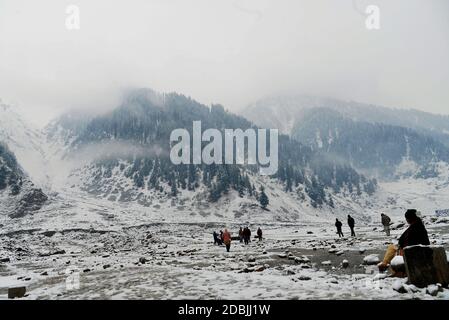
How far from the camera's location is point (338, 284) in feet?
33.7

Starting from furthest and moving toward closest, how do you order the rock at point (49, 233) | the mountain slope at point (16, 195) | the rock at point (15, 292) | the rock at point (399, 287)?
the mountain slope at point (16, 195)
the rock at point (49, 233)
the rock at point (15, 292)
the rock at point (399, 287)

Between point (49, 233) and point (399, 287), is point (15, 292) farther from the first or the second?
point (49, 233)

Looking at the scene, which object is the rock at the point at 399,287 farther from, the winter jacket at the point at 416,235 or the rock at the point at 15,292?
the rock at the point at 15,292

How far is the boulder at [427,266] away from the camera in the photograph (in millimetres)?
8711

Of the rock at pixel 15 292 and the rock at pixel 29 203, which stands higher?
the rock at pixel 15 292

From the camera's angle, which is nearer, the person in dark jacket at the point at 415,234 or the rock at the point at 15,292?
the person in dark jacket at the point at 415,234

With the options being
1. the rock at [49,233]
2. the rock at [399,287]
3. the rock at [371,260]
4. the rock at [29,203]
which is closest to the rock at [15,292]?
the rock at [399,287]

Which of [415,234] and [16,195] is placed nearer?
[415,234]

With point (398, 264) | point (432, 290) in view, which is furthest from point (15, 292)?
point (432, 290)

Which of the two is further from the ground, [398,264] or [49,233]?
[398,264]

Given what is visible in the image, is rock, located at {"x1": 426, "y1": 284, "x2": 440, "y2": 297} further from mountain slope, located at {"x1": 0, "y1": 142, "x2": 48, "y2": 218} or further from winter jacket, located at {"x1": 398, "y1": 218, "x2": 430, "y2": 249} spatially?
mountain slope, located at {"x1": 0, "y1": 142, "x2": 48, "y2": 218}

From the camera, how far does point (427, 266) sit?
8773 millimetres
